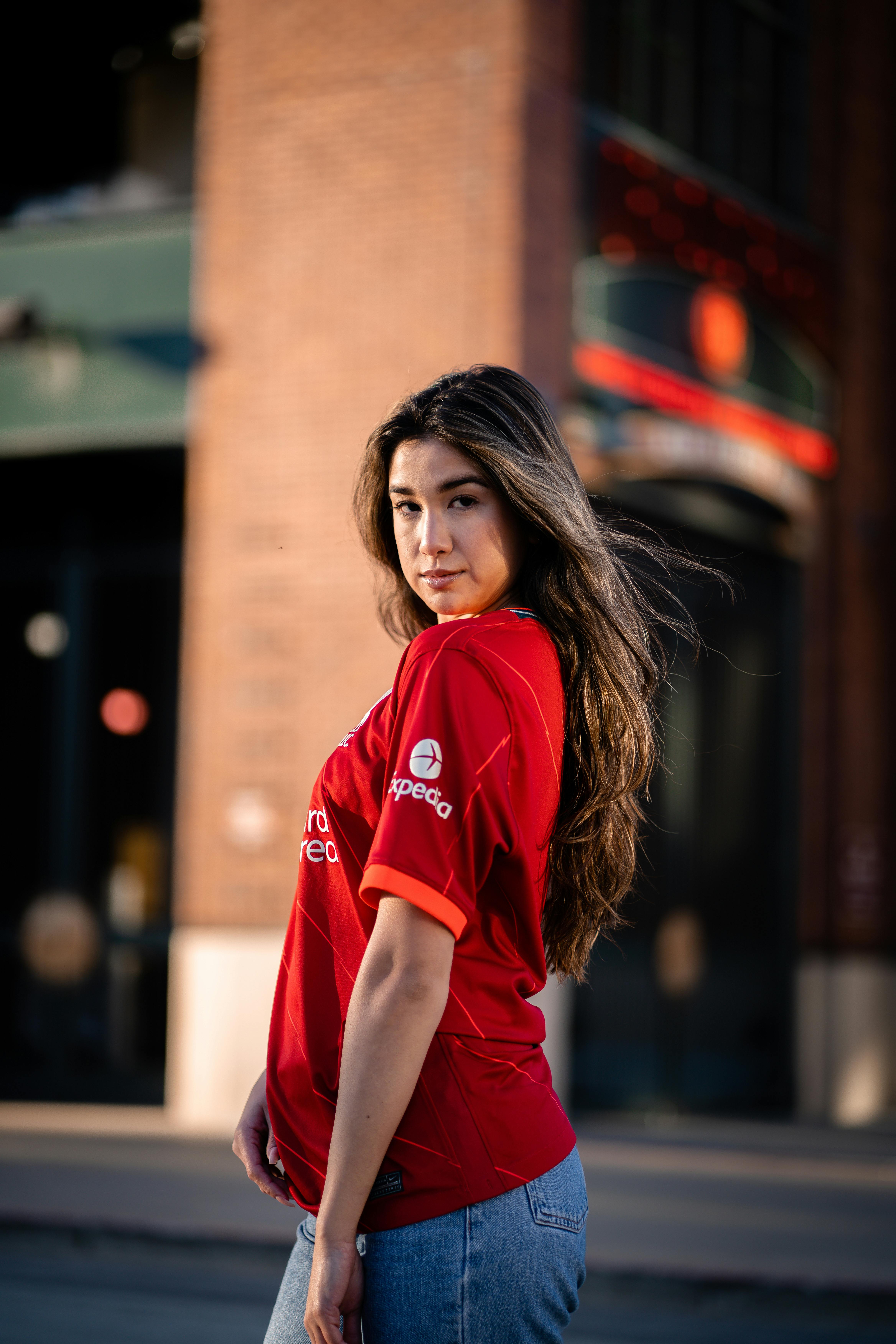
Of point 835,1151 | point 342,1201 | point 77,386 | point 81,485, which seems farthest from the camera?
point 81,485

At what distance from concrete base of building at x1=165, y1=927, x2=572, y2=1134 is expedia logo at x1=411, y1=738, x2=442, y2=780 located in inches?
→ 350

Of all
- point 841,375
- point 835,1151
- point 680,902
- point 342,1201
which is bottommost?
point 835,1151

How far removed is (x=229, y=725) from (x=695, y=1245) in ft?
17.1

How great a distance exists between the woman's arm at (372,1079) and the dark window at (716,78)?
10.5 meters

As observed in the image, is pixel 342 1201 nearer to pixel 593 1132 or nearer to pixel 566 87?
pixel 593 1132

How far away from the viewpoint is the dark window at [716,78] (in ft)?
39.0

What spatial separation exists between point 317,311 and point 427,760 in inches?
381

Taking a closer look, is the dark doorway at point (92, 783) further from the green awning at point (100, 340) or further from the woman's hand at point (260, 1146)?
the woman's hand at point (260, 1146)

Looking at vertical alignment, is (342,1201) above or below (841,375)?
below

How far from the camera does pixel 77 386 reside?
38.7 feet

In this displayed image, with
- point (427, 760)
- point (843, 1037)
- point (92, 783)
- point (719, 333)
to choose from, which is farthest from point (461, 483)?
point (843, 1037)

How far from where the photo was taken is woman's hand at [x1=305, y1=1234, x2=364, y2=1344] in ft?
5.85

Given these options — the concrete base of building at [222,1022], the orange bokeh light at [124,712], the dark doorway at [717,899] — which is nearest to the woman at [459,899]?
the concrete base of building at [222,1022]

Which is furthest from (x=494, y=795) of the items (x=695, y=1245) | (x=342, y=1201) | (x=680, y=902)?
(x=680, y=902)
